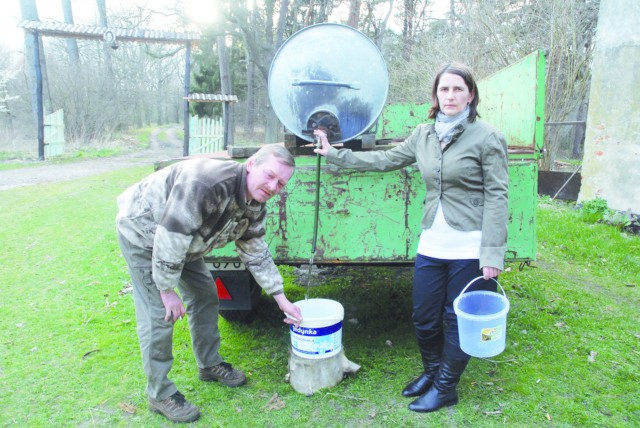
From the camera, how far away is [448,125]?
Answer: 2.37m

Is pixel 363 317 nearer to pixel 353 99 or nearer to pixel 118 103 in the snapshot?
pixel 353 99

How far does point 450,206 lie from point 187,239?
1286 millimetres

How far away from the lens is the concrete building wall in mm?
6629

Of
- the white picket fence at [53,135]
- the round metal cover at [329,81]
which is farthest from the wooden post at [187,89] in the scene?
the round metal cover at [329,81]

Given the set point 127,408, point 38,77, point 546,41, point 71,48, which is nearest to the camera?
A: point 127,408

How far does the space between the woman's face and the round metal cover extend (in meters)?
0.66

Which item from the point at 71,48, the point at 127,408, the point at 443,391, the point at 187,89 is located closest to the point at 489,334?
the point at 443,391

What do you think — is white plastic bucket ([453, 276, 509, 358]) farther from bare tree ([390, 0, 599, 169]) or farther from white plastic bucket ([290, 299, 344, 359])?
bare tree ([390, 0, 599, 169])

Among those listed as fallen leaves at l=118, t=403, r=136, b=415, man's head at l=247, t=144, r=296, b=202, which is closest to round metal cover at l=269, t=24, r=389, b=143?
man's head at l=247, t=144, r=296, b=202

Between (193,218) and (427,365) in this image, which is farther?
(427,365)

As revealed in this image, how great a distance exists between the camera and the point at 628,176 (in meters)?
6.77

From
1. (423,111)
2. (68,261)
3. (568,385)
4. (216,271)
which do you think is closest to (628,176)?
(423,111)

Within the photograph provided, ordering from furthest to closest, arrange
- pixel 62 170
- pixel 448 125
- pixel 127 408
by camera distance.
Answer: pixel 62 170 → pixel 127 408 → pixel 448 125

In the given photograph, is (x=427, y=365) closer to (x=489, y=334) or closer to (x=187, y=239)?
(x=489, y=334)
